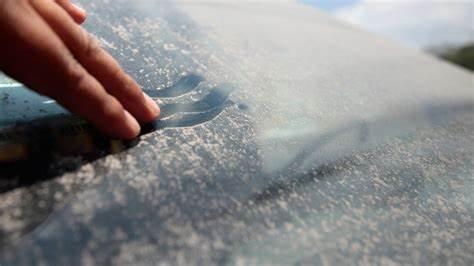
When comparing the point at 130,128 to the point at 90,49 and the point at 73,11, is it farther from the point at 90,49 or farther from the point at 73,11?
the point at 73,11

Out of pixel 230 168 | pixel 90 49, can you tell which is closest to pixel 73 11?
pixel 90 49

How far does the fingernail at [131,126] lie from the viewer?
2.24 ft

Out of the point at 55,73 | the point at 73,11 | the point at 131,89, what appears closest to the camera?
the point at 55,73

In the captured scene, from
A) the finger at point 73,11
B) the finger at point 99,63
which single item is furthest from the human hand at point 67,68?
the finger at point 73,11

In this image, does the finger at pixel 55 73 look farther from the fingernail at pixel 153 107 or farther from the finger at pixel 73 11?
the finger at pixel 73 11

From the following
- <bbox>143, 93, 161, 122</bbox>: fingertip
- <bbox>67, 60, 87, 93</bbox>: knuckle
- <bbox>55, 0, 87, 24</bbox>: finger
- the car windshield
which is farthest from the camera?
<bbox>55, 0, 87, 24</bbox>: finger

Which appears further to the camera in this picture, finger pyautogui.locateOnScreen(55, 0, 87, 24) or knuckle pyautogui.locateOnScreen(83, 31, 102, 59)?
finger pyautogui.locateOnScreen(55, 0, 87, 24)

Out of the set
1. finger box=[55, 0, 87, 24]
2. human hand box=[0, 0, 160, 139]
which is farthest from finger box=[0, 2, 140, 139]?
finger box=[55, 0, 87, 24]

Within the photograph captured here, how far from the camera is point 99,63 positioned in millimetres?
703

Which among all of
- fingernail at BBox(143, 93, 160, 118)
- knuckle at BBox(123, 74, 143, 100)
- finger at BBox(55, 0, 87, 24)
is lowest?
fingernail at BBox(143, 93, 160, 118)

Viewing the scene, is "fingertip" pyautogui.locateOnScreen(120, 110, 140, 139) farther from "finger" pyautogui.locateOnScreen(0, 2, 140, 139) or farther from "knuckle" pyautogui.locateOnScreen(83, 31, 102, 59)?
"knuckle" pyautogui.locateOnScreen(83, 31, 102, 59)

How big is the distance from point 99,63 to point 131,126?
0.12 metres

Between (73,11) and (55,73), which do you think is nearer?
(55,73)

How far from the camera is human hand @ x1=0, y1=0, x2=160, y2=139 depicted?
58 cm
